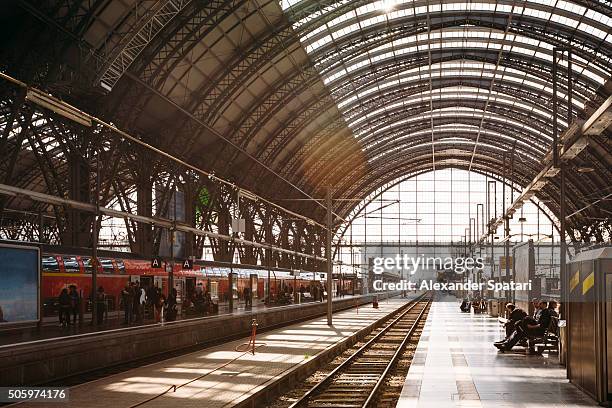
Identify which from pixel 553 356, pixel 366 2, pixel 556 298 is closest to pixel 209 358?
pixel 553 356

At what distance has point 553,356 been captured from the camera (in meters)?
26.2

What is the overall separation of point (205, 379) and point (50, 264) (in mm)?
17102

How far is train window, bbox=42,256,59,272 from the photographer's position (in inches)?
1350

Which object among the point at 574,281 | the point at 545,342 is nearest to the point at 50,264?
the point at 545,342

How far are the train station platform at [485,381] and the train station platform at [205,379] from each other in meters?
3.29

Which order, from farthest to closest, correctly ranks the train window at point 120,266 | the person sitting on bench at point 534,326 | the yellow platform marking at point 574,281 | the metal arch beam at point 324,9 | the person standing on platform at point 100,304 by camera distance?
1. the metal arch beam at point 324,9
2. the train window at point 120,266
3. the person standing on platform at point 100,304
4. the person sitting on bench at point 534,326
5. the yellow platform marking at point 574,281

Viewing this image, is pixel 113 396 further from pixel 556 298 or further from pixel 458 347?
pixel 556 298

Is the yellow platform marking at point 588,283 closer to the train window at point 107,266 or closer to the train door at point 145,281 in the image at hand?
the train window at point 107,266

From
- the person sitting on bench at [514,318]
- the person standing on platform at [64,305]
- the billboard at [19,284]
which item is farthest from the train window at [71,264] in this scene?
the person sitting on bench at [514,318]

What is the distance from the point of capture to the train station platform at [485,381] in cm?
1569

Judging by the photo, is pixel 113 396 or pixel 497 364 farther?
pixel 497 364

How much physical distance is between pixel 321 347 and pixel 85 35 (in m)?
17.9

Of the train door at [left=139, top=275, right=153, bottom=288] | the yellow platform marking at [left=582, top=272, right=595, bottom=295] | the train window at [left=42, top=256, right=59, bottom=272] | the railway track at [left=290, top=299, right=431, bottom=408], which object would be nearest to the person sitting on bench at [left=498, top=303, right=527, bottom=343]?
the railway track at [left=290, top=299, right=431, bottom=408]

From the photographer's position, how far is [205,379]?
19844 millimetres
